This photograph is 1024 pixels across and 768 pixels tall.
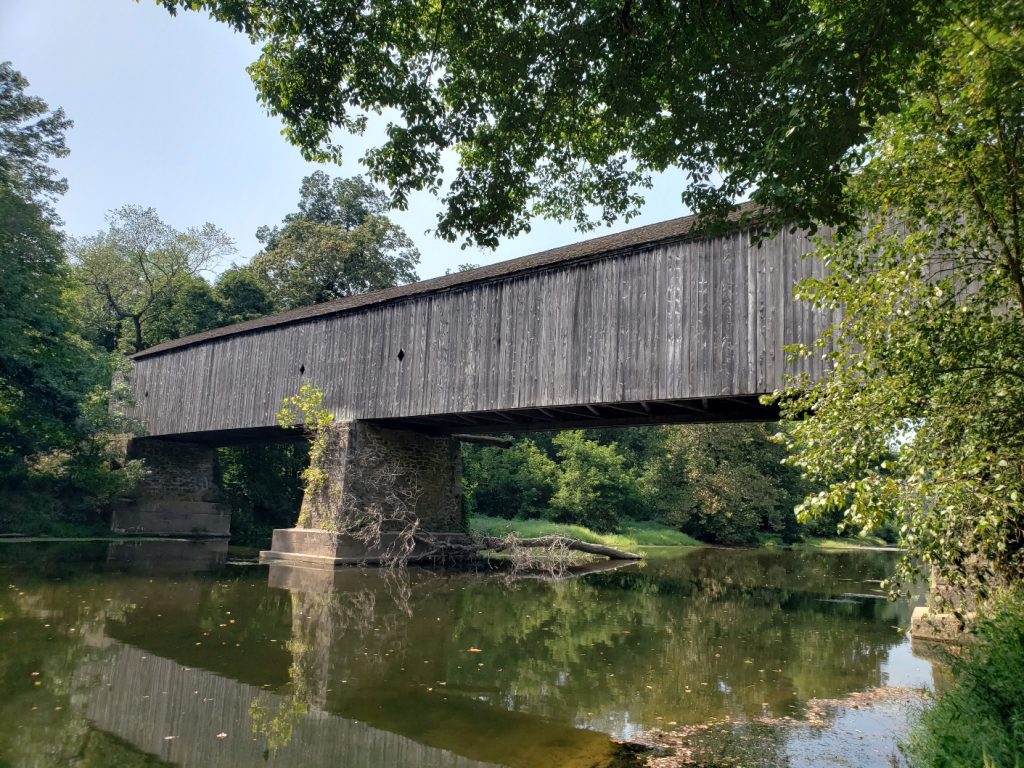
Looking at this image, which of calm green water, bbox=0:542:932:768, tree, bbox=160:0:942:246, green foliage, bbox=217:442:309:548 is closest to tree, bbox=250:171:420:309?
green foliage, bbox=217:442:309:548

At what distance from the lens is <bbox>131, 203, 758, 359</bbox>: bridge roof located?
1128 cm

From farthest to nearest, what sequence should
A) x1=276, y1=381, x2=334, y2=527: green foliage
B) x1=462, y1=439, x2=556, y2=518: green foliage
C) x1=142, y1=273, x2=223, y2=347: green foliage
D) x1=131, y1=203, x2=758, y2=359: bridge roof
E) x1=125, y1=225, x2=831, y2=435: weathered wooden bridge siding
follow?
x1=142, y1=273, x2=223, y2=347: green foliage → x1=462, y1=439, x2=556, y2=518: green foliage → x1=276, y1=381, x2=334, y2=527: green foliage → x1=131, y1=203, x2=758, y2=359: bridge roof → x1=125, y1=225, x2=831, y2=435: weathered wooden bridge siding

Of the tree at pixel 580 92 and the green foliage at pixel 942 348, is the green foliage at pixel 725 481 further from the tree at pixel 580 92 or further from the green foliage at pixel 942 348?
the green foliage at pixel 942 348

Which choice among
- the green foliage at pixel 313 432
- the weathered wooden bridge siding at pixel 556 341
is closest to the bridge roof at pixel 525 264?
the weathered wooden bridge siding at pixel 556 341

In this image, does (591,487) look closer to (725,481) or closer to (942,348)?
(725,481)

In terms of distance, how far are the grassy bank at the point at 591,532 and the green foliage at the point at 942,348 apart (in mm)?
17145

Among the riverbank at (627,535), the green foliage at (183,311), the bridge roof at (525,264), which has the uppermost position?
the green foliage at (183,311)

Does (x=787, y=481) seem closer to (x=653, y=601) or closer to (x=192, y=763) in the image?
(x=653, y=601)

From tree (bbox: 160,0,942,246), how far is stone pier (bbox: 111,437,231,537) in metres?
18.7

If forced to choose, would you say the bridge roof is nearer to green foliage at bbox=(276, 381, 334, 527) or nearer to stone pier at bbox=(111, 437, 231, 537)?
green foliage at bbox=(276, 381, 334, 527)

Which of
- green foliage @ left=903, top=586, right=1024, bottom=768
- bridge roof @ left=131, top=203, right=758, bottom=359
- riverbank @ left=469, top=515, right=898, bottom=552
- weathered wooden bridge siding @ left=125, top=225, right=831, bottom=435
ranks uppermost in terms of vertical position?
bridge roof @ left=131, top=203, right=758, bottom=359

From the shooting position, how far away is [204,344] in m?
19.7

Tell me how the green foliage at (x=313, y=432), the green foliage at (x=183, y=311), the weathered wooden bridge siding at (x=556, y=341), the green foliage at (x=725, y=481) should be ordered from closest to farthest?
the weathered wooden bridge siding at (x=556, y=341), the green foliage at (x=313, y=432), the green foliage at (x=183, y=311), the green foliage at (x=725, y=481)

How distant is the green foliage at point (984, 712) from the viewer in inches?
Answer: 122
